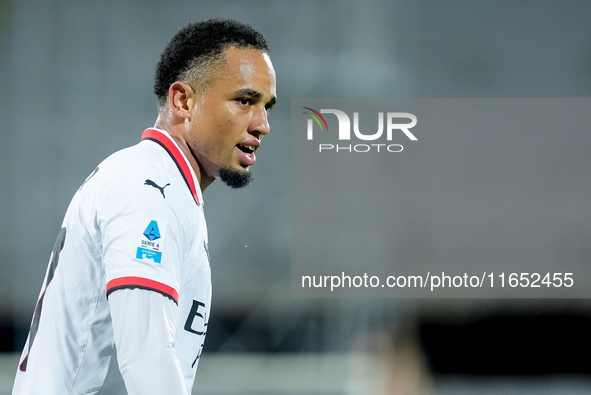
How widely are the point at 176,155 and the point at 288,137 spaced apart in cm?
295

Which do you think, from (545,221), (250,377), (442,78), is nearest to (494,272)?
(545,221)

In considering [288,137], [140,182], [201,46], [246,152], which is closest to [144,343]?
[140,182]

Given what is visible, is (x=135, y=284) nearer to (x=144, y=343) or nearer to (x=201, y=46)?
(x=144, y=343)

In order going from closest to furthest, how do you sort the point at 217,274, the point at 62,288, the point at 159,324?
the point at 159,324 → the point at 62,288 → the point at 217,274

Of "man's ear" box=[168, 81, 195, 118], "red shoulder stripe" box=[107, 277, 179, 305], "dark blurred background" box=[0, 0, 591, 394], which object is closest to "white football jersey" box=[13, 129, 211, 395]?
"red shoulder stripe" box=[107, 277, 179, 305]

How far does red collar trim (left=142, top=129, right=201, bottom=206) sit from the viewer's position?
1175mm

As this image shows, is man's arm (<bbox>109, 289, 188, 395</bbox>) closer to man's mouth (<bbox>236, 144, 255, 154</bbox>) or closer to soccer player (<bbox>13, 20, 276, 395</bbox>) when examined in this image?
soccer player (<bbox>13, 20, 276, 395</bbox>)

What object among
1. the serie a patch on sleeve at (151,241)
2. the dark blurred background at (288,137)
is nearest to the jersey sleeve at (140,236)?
the serie a patch on sleeve at (151,241)

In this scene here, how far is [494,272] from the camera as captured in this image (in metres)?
4.16

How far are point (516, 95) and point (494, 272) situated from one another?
3.49ft

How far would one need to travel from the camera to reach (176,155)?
1193mm

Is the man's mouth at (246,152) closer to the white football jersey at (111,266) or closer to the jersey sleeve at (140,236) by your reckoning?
the white football jersey at (111,266)

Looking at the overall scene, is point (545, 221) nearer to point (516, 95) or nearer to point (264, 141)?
point (516, 95)

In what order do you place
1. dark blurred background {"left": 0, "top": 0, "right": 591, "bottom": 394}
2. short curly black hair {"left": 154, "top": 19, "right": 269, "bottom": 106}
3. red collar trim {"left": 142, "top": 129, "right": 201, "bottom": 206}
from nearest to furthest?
red collar trim {"left": 142, "top": 129, "right": 201, "bottom": 206}
short curly black hair {"left": 154, "top": 19, "right": 269, "bottom": 106}
dark blurred background {"left": 0, "top": 0, "right": 591, "bottom": 394}
